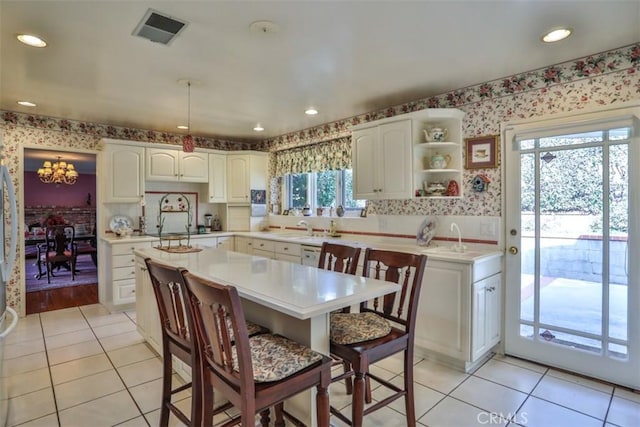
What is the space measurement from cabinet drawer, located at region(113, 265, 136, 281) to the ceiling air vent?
2915 millimetres

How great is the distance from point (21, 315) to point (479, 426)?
475 cm

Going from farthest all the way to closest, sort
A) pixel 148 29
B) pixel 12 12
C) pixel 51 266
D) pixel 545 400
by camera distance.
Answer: pixel 51 266 → pixel 545 400 → pixel 148 29 → pixel 12 12

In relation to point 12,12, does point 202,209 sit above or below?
below

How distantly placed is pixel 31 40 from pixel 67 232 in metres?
6.38

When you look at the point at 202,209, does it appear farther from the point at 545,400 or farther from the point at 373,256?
the point at 545,400

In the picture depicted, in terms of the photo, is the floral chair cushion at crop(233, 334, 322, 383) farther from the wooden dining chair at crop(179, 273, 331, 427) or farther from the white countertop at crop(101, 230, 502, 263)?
the white countertop at crop(101, 230, 502, 263)

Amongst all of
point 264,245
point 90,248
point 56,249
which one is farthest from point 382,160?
point 90,248

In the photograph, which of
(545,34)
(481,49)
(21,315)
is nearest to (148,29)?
(481,49)

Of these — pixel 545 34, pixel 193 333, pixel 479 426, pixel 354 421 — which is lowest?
pixel 479 426

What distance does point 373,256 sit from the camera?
2227 millimetres

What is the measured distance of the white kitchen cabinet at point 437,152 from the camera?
3227 millimetres

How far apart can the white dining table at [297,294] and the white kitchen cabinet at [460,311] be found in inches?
45.1

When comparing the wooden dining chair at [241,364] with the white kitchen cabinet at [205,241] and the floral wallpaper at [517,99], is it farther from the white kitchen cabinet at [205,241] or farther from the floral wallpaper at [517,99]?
the white kitchen cabinet at [205,241]

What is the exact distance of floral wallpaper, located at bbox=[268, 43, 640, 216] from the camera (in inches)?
97.9
